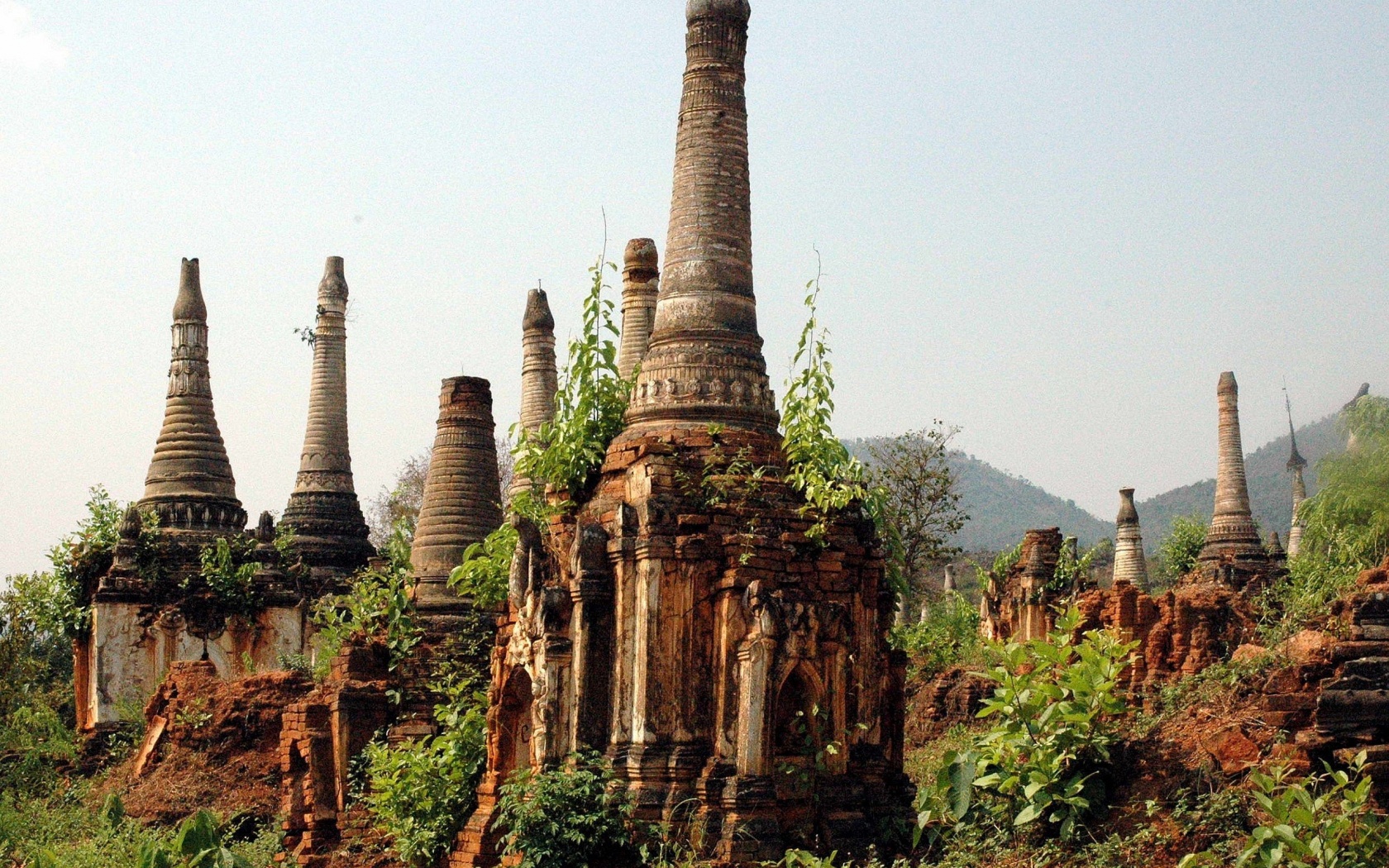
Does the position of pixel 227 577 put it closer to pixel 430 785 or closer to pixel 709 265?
pixel 430 785

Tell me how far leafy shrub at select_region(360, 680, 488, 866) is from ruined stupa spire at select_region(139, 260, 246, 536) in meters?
11.6

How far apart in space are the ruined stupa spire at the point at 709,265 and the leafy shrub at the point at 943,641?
1430 centimetres

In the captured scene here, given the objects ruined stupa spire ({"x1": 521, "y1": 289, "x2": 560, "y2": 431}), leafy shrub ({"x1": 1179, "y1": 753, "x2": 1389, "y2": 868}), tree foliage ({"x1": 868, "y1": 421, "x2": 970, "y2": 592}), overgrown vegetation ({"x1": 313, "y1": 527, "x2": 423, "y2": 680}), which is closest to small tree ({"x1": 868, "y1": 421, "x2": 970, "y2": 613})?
tree foliage ({"x1": 868, "y1": 421, "x2": 970, "y2": 592})

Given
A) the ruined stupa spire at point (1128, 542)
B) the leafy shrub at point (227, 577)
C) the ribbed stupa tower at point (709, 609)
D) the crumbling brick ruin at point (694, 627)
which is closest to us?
the crumbling brick ruin at point (694, 627)

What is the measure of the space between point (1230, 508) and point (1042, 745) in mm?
20954

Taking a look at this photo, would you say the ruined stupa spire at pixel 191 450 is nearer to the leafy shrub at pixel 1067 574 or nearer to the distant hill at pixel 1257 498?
the leafy shrub at pixel 1067 574

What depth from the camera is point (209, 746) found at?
20.9 metres

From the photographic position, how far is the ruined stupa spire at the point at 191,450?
87.2 ft

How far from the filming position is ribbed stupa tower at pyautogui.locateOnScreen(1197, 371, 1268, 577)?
102 ft

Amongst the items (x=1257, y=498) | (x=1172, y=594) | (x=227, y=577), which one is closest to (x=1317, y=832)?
(x=1172, y=594)

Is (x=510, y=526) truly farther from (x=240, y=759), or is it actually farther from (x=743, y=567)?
(x=240, y=759)

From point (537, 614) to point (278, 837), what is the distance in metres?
6.04

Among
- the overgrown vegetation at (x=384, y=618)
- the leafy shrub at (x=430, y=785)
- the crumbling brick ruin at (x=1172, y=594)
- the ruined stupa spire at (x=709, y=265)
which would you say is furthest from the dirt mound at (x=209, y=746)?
the crumbling brick ruin at (x=1172, y=594)

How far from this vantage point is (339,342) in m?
29.9
